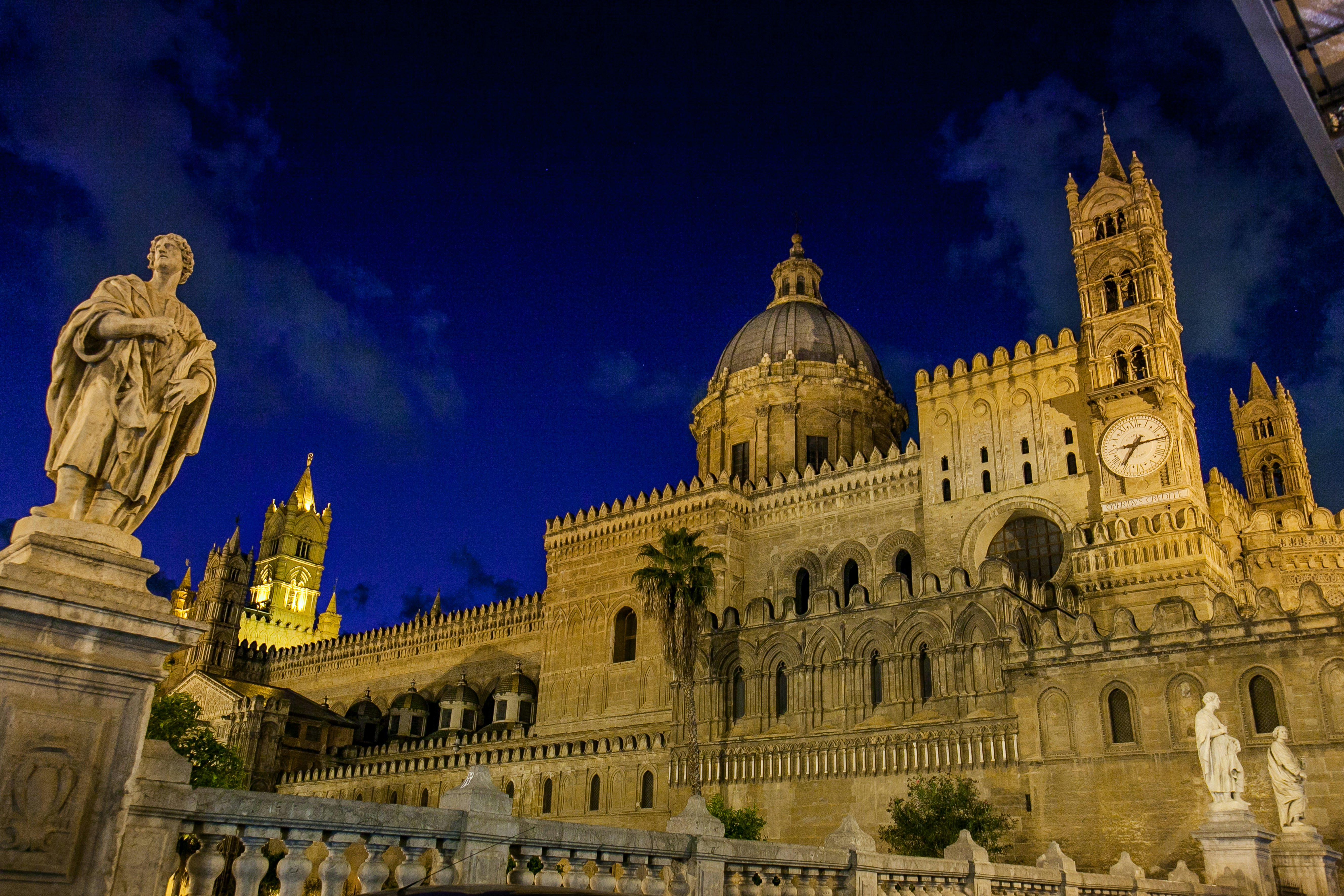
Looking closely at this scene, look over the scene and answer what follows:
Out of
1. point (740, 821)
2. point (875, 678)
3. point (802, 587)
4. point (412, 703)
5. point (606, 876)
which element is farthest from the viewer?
point (412, 703)

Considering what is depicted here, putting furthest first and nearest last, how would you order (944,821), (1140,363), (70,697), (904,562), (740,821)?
1. (904,562)
2. (1140,363)
3. (740,821)
4. (944,821)
5. (70,697)

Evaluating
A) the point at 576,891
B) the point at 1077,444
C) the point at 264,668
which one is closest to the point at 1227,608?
the point at 1077,444

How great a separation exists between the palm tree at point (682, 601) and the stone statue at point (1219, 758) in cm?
1543

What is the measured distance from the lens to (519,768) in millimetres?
36469

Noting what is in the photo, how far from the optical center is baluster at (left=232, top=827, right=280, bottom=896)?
5.75 meters

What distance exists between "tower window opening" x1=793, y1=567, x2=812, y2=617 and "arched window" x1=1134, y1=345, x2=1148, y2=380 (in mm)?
13062

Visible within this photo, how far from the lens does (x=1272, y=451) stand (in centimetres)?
4097

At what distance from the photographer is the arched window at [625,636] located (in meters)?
40.4

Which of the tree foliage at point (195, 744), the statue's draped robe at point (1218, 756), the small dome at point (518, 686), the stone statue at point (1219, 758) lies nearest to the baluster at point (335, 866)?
the stone statue at point (1219, 758)

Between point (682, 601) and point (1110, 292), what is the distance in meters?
16.6

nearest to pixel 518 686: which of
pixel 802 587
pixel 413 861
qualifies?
pixel 802 587

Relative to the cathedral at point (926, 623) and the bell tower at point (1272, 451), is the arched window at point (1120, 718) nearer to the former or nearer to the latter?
the cathedral at point (926, 623)

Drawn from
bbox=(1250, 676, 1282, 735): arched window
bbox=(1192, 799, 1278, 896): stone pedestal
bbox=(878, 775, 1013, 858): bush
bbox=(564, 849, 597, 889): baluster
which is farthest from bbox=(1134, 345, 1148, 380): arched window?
bbox=(564, 849, 597, 889): baluster

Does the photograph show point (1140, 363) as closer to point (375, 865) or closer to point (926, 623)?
point (926, 623)
